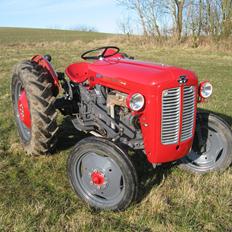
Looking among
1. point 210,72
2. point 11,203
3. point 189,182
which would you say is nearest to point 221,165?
point 189,182

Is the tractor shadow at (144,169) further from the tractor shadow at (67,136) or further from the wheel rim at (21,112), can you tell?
the wheel rim at (21,112)

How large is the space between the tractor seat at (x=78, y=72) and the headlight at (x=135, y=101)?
1022 mm

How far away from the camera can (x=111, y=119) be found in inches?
137

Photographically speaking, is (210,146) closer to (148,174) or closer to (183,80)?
(148,174)

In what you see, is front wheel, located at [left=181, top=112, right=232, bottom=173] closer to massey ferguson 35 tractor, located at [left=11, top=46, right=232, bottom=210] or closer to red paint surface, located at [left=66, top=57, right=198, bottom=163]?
massey ferguson 35 tractor, located at [left=11, top=46, right=232, bottom=210]

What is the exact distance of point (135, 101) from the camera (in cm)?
303

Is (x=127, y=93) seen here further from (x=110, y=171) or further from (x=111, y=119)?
(x=110, y=171)

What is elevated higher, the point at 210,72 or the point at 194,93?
the point at 194,93

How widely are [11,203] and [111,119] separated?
1.32m

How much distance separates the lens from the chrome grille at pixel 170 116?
10.2ft

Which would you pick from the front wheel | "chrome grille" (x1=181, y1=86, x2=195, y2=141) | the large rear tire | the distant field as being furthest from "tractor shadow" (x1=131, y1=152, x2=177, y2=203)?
the distant field

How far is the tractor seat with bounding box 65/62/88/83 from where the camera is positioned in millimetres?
3901

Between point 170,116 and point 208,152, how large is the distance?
114cm

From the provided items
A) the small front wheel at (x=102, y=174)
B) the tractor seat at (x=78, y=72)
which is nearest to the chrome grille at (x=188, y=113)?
the small front wheel at (x=102, y=174)
